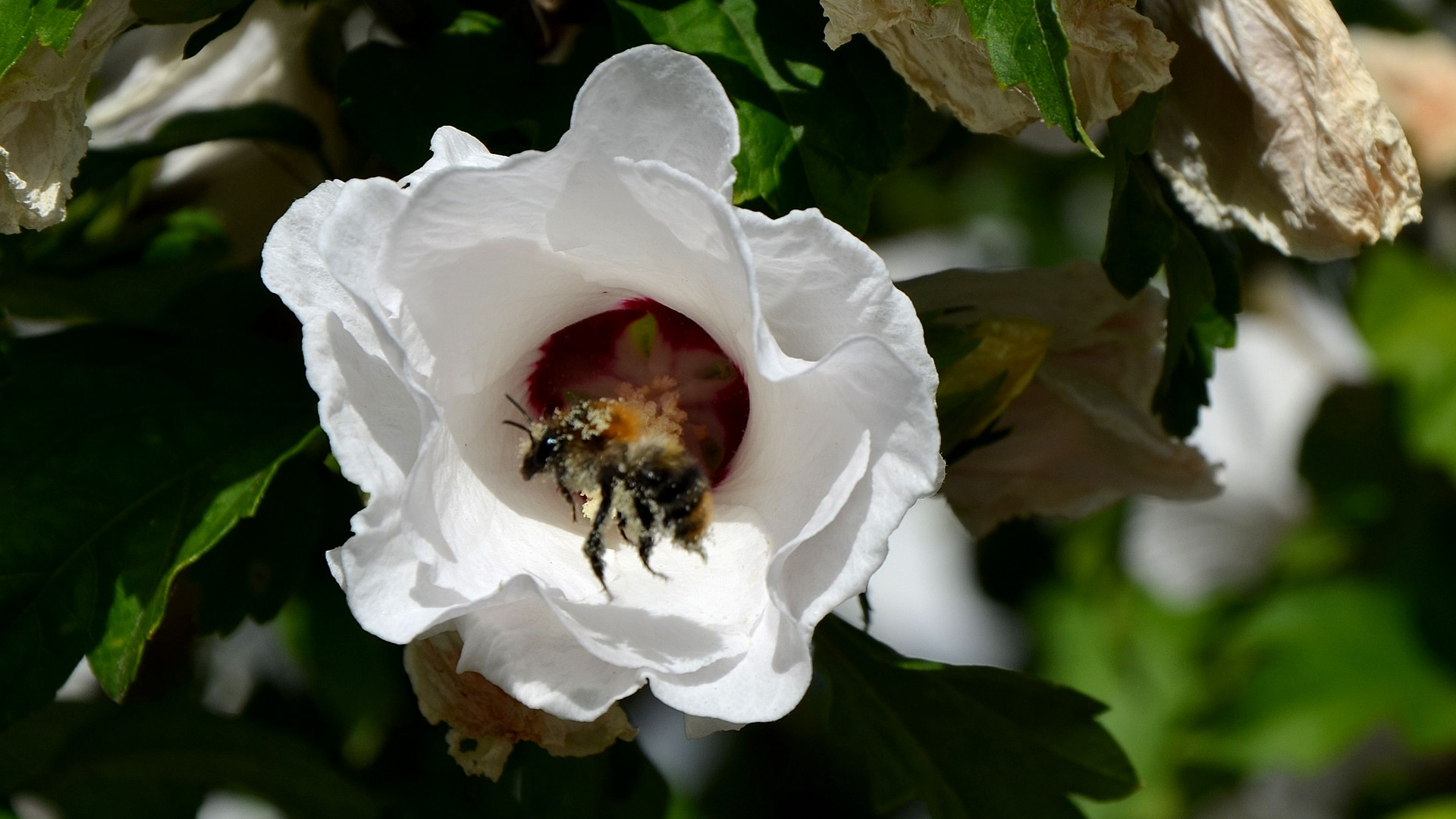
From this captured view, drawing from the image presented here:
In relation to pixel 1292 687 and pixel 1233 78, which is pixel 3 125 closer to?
pixel 1233 78

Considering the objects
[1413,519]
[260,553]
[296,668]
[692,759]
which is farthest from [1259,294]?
[260,553]

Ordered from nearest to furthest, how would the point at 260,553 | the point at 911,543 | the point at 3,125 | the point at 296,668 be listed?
1. the point at 3,125
2. the point at 260,553
3. the point at 296,668
4. the point at 911,543

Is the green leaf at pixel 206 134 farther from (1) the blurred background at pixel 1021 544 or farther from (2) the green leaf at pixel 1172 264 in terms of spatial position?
(2) the green leaf at pixel 1172 264

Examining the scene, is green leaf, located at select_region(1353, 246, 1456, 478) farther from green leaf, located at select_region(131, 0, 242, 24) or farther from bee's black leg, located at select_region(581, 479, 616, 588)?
green leaf, located at select_region(131, 0, 242, 24)

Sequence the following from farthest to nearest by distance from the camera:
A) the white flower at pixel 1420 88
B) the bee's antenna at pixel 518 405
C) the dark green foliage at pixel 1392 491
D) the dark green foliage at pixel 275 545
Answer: the dark green foliage at pixel 1392 491, the white flower at pixel 1420 88, the dark green foliage at pixel 275 545, the bee's antenna at pixel 518 405

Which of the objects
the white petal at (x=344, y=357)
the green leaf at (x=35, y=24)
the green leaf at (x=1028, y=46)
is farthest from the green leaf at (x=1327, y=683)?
the green leaf at (x=35, y=24)

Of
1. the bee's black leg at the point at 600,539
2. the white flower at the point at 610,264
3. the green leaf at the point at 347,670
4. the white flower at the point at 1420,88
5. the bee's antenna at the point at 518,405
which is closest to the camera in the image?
the white flower at the point at 610,264

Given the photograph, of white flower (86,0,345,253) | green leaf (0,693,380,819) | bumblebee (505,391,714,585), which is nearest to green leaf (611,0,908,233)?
bumblebee (505,391,714,585)
